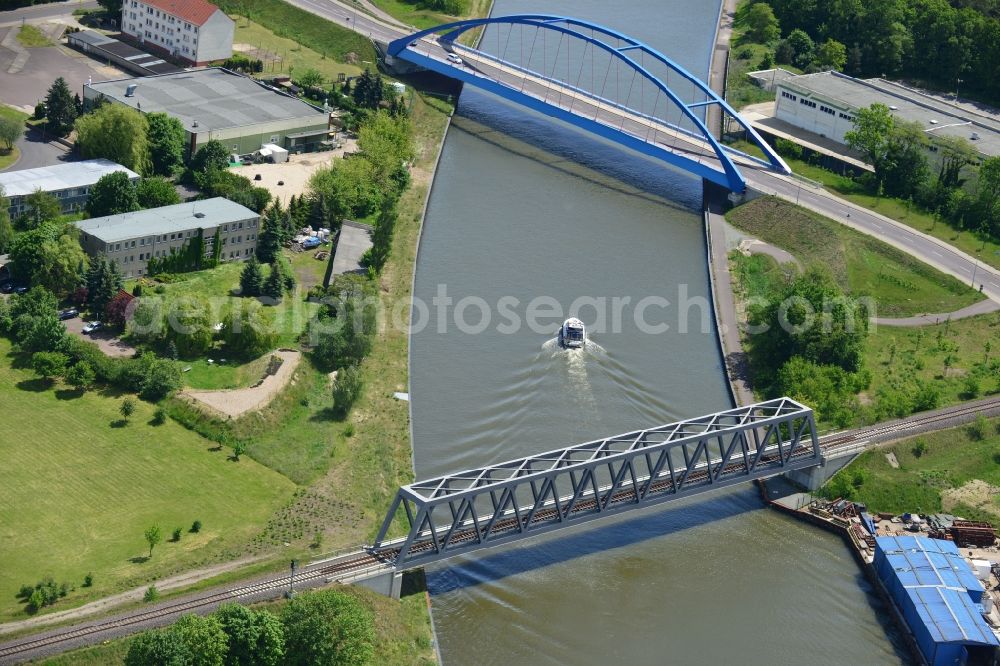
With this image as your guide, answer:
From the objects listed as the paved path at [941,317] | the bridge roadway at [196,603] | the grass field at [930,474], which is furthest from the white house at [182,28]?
the grass field at [930,474]

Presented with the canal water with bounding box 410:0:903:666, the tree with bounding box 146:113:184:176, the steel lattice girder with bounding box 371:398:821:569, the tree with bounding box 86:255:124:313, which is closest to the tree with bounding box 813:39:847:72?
the canal water with bounding box 410:0:903:666

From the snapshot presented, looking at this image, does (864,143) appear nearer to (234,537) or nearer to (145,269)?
(145,269)

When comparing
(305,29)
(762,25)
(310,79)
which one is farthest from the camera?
(762,25)

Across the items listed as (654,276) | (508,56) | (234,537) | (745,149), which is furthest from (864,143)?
(234,537)

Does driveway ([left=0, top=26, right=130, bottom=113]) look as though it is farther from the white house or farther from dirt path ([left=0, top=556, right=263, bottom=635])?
dirt path ([left=0, top=556, right=263, bottom=635])

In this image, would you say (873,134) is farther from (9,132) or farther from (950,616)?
(9,132)

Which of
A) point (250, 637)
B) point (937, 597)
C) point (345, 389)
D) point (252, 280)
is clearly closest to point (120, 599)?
point (250, 637)
